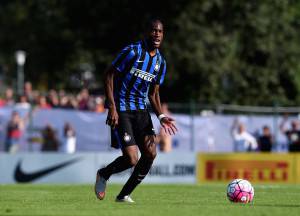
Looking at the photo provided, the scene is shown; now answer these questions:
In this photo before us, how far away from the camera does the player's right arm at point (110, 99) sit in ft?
36.4

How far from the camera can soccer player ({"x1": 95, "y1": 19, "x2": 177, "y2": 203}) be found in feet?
37.0

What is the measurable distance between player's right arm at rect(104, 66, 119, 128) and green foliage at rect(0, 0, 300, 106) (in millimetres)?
27744

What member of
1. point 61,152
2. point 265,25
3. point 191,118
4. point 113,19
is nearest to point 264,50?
A: point 265,25

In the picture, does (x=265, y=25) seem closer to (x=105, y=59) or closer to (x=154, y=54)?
(x=105, y=59)

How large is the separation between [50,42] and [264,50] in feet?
35.5

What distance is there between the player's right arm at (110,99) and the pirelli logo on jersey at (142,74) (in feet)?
0.99

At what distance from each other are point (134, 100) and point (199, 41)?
92.5 ft

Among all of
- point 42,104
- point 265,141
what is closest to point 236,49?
point 265,141

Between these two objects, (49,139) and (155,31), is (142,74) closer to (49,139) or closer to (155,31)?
(155,31)

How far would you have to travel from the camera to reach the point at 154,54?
1158 cm

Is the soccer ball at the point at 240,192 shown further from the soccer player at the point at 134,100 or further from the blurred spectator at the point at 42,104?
the blurred spectator at the point at 42,104

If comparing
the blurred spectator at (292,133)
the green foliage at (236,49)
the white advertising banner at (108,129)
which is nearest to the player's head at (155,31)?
the white advertising banner at (108,129)

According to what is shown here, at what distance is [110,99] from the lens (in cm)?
1109

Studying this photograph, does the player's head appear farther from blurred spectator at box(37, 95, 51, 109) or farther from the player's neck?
blurred spectator at box(37, 95, 51, 109)
